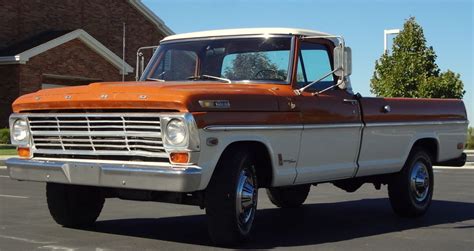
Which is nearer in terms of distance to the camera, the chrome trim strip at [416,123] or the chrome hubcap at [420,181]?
the chrome trim strip at [416,123]

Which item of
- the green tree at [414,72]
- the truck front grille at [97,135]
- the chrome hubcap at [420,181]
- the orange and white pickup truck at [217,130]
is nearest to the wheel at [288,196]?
the orange and white pickup truck at [217,130]

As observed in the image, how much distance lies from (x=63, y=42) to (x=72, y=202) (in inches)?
924

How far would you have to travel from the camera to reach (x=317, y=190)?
13570mm

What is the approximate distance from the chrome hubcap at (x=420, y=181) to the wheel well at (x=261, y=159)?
2957mm

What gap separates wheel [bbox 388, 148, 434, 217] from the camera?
9070mm

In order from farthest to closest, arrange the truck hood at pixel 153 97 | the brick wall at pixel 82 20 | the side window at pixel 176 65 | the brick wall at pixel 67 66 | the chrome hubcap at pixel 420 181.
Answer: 1. the brick wall at pixel 82 20
2. the brick wall at pixel 67 66
3. the chrome hubcap at pixel 420 181
4. the side window at pixel 176 65
5. the truck hood at pixel 153 97

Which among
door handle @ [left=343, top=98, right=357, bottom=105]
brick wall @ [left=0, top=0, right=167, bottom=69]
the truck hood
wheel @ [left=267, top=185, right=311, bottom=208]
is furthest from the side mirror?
brick wall @ [left=0, top=0, right=167, bottom=69]

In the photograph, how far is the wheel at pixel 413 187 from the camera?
9070mm

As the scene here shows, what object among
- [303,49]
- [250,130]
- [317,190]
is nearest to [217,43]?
[303,49]

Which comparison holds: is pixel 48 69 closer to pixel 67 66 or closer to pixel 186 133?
pixel 67 66

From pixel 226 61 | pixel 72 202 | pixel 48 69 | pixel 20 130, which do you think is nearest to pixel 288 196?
pixel 226 61

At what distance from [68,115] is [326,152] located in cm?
280

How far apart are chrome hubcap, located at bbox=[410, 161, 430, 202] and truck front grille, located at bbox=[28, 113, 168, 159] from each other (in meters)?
4.35

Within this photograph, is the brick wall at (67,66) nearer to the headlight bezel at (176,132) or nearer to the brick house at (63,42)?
the brick house at (63,42)
